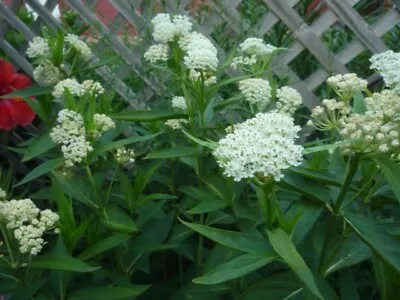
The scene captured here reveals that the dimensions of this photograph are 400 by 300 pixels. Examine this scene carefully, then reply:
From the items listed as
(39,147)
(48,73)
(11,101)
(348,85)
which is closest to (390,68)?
(348,85)

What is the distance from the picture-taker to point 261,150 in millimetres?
1247

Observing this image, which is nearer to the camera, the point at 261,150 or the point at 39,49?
the point at 261,150

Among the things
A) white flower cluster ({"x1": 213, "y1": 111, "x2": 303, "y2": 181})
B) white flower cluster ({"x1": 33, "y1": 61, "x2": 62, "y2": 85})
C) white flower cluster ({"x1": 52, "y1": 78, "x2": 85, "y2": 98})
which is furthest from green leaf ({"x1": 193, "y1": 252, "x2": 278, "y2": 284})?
white flower cluster ({"x1": 33, "y1": 61, "x2": 62, "y2": 85})

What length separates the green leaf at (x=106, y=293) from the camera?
1587 millimetres

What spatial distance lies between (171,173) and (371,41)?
1.06 m

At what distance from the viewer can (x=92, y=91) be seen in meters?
1.91

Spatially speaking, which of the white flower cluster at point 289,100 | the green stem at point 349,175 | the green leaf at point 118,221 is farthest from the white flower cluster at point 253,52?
the green stem at point 349,175

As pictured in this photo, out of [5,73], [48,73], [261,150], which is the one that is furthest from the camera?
[5,73]

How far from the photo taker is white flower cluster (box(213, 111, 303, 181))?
4.08 feet

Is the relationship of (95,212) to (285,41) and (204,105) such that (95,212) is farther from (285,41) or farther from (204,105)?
(285,41)

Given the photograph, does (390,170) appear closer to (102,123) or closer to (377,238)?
(377,238)

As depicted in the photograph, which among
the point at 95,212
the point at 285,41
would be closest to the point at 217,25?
the point at 285,41

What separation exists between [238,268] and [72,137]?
555mm

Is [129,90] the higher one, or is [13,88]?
[13,88]
